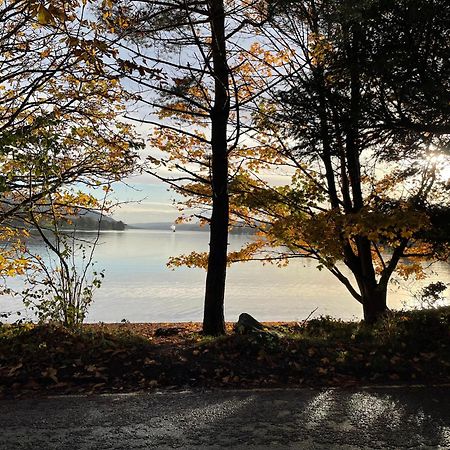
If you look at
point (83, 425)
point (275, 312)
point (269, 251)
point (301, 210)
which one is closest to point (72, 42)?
point (83, 425)

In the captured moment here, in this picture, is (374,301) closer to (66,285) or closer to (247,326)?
(247,326)

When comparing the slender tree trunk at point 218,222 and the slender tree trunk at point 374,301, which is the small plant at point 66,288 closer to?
the slender tree trunk at point 218,222

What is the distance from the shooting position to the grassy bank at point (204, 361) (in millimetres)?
4387

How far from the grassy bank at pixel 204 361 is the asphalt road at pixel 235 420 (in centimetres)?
32

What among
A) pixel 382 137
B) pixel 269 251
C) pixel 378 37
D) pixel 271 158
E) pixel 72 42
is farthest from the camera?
pixel 269 251

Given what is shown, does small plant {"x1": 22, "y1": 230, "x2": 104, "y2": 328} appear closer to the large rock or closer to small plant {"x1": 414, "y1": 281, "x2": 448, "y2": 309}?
the large rock

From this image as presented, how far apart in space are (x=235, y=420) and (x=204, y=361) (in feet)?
4.46

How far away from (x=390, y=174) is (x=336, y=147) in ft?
9.75

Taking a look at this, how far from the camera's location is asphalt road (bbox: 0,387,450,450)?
124 inches

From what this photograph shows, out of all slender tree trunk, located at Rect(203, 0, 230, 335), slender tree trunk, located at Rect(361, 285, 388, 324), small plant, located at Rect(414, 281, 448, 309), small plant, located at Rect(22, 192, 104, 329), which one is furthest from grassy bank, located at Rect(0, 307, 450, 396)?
slender tree trunk, located at Rect(361, 285, 388, 324)

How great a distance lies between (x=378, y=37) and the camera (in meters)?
6.24

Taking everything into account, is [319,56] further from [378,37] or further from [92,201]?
[92,201]

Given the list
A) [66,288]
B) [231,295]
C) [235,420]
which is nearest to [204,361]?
[235,420]

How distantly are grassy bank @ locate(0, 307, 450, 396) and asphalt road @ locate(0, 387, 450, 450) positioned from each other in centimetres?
32
